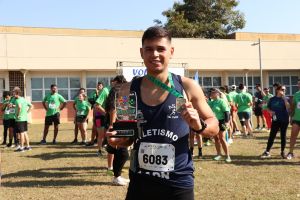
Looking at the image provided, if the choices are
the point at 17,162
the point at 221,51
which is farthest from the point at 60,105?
the point at 221,51

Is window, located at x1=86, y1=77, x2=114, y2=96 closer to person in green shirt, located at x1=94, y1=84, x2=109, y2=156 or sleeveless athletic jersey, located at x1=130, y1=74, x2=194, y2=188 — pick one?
person in green shirt, located at x1=94, y1=84, x2=109, y2=156

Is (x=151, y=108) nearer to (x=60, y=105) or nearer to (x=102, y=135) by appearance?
(x=102, y=135)

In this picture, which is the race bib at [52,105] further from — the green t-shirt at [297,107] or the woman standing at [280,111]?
the green t-shirt at [297,107]

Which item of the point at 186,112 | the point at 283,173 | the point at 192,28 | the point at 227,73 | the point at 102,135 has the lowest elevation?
the point at 283,173

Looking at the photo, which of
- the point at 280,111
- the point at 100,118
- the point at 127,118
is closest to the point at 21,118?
the point at 100,118

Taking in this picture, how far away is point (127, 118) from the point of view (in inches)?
109

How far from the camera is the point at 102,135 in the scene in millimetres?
10609

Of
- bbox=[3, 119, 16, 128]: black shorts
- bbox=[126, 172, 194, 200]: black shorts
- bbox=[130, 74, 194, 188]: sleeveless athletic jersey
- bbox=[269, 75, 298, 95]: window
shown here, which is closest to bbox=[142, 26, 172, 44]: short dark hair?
bbox=[130, 74, 194, 188]: sleeveless athletic jersey

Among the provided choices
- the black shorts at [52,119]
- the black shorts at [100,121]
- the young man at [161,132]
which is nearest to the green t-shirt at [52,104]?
the black shorts at [52,119]

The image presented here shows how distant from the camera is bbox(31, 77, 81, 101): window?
29.4 metres

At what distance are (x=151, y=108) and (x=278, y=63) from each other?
117ft

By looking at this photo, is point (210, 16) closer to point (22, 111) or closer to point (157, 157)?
point (22, 111)

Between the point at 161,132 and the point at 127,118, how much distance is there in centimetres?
24

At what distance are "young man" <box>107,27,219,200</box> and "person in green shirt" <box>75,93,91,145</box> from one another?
11.1 meters
